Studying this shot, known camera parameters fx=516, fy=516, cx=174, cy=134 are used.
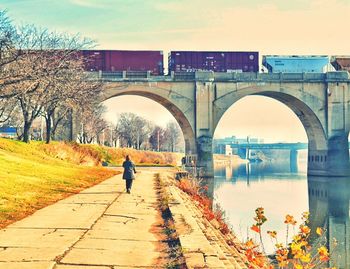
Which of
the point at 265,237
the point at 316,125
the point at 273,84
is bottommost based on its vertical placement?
the point at 265,237

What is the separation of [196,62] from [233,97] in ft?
20.8

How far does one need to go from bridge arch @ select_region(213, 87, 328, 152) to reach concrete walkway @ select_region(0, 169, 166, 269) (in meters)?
45.2

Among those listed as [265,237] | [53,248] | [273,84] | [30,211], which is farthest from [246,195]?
[53,248]

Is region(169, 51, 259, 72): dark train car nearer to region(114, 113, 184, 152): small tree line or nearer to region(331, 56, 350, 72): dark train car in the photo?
region(331, 56, 350, 72): dark train car

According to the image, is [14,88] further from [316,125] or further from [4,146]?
[316,125]

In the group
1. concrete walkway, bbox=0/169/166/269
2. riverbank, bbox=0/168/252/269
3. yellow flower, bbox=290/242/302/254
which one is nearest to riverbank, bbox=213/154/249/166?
concrete walkway, bbox=0/169/166/269

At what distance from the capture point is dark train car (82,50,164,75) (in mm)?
60906

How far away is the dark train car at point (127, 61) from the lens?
200ft

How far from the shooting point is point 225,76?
59.5 metres

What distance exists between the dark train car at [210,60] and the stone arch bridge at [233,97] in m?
2.86

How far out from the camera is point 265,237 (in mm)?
21812

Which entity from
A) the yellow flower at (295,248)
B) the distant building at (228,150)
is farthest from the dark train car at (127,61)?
the distant building at (228,150)

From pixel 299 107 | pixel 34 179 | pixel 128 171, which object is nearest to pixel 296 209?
pixel 128 171

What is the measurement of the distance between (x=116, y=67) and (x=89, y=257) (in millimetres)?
54449
